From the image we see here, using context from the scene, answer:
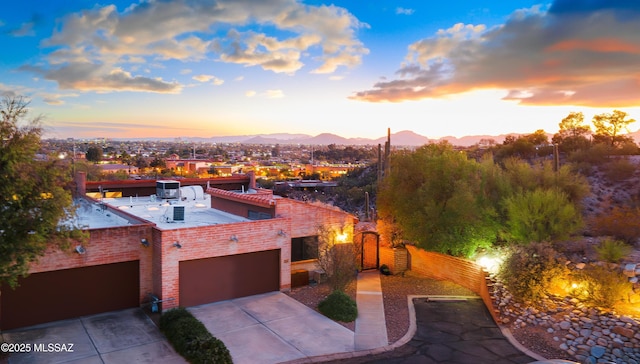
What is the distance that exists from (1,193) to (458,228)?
1814cm

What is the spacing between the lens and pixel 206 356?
480 inches

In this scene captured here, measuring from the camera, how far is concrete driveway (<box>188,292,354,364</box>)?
1338 cm

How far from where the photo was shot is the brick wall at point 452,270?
19.0m

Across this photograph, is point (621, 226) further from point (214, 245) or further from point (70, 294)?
point (70, 294)

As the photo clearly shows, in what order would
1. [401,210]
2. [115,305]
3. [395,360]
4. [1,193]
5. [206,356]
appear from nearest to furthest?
[1,193]
[206,356]
[395,360]
[115,305]
[401,210]

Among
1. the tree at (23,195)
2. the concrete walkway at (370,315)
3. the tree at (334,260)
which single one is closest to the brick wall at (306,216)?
the tree at (334,260)

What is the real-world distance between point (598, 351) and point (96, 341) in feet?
50.5

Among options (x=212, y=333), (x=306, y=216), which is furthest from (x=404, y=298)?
(x=212, y=333)

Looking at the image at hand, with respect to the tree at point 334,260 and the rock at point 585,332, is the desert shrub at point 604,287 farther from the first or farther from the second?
the tree at point 334,260

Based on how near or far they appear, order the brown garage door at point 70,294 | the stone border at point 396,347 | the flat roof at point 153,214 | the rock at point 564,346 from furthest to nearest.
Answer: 1. the flat roof at point 153,214
2. the brown garage door at point 70,294
3. the rock at point 564,346
4. the stone border at point 396,347

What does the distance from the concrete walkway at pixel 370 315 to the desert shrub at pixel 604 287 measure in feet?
25.0

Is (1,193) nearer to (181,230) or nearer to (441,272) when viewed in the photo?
(181,230)

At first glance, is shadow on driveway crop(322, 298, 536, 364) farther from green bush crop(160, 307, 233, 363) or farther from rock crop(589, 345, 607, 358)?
green bush crop(160, 307, 233, 363)

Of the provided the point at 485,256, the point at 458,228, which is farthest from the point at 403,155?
the point at 485,256
